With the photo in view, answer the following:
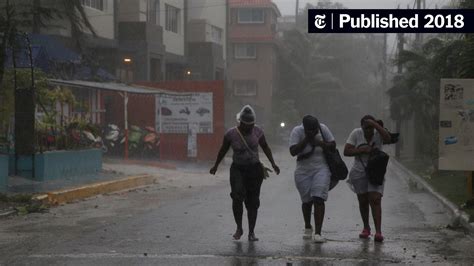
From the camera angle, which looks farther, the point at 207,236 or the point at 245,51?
the point at 245,51

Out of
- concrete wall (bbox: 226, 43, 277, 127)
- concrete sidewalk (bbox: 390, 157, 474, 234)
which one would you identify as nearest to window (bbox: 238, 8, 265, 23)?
concrete wall (bbox: 226, 43, 277, 127)

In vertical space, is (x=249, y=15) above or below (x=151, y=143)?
above

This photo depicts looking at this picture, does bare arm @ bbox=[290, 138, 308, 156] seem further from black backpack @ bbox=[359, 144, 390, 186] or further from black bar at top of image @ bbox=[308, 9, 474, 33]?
black bar at top of image @ bbox=[308, 9, 474, 33]

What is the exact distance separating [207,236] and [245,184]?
967 millimetres

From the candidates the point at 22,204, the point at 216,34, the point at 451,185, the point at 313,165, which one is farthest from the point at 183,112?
the point at 313,165

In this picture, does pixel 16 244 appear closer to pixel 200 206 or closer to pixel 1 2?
pixel 200 206

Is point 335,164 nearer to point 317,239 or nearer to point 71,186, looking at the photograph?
point 317,239

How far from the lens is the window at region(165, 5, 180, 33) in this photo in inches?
1758

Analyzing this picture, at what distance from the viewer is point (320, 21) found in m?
12.1

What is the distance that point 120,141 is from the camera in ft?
109

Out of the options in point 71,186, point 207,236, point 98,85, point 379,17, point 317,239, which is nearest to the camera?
point 317,239

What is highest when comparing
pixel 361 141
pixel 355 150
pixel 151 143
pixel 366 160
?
pixel 361 141

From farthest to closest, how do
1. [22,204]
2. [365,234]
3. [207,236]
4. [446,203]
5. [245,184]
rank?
[446,203] < [22,204] < [207,236] < [365,234] < [245,184]

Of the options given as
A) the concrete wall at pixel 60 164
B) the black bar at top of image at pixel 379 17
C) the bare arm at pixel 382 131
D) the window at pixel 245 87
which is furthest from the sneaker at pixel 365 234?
the window at pixel 245 87
